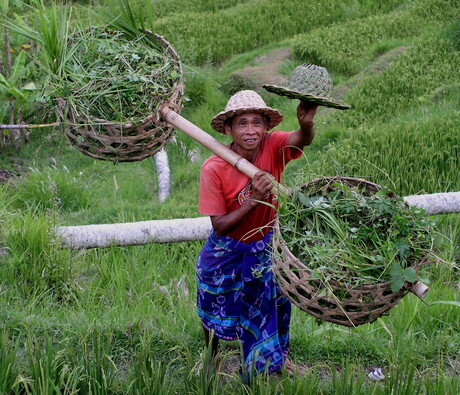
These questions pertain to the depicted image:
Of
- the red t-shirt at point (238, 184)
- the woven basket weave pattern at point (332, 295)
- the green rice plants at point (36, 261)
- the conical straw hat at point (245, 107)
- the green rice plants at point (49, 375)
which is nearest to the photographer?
the woven basket weave pattern at point (332, 295)

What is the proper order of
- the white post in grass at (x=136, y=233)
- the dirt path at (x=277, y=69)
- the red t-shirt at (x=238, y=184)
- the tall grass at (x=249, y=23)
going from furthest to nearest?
the tall grass at (x=249, y=23), the dirt path at (x=277, y=69), the white post in grass at (x=136, y=233), the red t-shirt at (x=238, y=184)

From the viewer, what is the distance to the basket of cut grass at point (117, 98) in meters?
3.28

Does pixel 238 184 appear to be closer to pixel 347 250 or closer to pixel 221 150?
pixel 221 150

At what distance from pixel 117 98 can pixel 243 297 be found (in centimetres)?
113

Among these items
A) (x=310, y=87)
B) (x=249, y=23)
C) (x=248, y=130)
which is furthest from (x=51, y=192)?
(x=249, y=23)

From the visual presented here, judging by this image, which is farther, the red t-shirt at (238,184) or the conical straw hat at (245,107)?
the red t-shirt at (238,184)

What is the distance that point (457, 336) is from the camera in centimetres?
385

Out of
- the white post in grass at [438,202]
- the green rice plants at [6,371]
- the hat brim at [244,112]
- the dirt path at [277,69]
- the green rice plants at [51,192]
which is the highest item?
the hat brim at [244,112]

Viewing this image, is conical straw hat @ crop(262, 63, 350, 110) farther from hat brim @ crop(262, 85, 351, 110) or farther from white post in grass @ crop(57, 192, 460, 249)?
white post in grass @ crop(57, 192, 460, 249)

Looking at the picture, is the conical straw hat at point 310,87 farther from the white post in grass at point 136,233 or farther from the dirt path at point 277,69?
the dirt path at point 277,69

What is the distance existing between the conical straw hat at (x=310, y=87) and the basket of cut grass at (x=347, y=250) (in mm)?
345

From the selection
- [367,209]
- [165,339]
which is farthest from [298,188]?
[165,339]

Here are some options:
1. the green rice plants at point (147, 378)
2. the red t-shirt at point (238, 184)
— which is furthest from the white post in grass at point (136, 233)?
the green rice plants at point (147, 378)

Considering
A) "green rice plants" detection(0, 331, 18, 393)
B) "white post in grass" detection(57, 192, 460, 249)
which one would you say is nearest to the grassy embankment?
"green rice plants" detection(0, 331, 18, 393)
